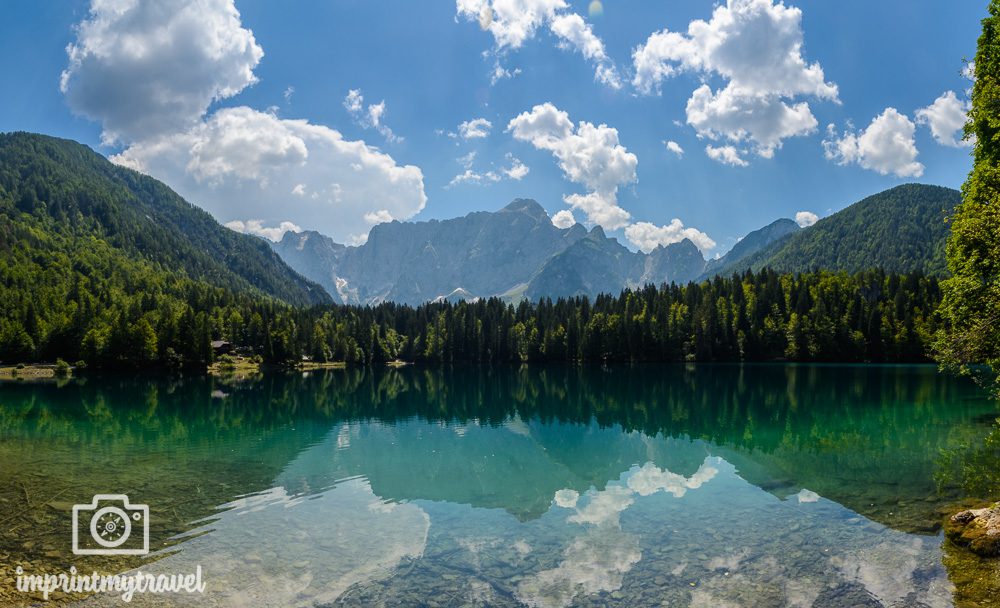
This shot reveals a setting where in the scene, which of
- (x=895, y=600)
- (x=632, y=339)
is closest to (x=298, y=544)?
(x=895, y=600)

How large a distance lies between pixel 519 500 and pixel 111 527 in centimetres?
1746

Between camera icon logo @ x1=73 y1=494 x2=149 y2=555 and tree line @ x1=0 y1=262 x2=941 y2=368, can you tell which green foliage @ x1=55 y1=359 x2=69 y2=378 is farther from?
camera icon logo @ x1=73 y1=494 x2=149 y2=555

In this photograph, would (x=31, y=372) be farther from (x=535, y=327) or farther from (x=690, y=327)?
(x=690, y=327)

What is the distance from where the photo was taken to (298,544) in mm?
19938

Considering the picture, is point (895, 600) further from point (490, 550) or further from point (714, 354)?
point (714, 354)

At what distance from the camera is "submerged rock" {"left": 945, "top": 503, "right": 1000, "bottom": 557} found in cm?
1664

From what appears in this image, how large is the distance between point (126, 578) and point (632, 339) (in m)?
153

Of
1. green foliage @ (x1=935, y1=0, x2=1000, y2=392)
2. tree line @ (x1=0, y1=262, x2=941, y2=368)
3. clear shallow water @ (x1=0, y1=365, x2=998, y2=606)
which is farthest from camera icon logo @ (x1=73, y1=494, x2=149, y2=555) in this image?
tree line @ (x1=0, y1=262, x2=941, y2=368)

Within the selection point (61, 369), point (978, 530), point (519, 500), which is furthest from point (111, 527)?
point (61, 369)

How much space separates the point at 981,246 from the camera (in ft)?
64.1

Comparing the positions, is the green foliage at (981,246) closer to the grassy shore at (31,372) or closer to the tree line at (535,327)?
the tree line at (535,327)

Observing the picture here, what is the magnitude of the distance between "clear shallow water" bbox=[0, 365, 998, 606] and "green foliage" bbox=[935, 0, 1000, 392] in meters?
6.92

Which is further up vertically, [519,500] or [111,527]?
[111,527]

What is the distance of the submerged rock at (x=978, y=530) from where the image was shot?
1664cm
